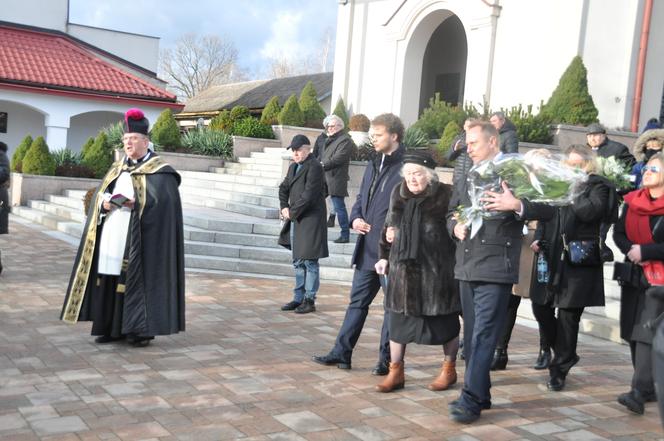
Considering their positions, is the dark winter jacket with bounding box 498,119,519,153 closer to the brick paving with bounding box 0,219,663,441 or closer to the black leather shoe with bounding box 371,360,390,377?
the brick paving with bounding box 0,219,663,441

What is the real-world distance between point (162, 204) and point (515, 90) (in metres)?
13.0

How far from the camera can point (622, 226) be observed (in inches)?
224

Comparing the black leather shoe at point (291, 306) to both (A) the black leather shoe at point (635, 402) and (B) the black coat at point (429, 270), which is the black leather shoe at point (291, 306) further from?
(A) the black leather shoe at point (635, 402)

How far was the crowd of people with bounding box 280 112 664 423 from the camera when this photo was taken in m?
4.89

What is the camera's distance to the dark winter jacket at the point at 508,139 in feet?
30.8

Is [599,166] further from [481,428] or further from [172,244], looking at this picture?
[172,244]

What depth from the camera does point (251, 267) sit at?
1088 cm

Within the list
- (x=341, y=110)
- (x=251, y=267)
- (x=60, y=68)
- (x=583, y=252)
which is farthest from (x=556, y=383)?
(x=60, y=68)

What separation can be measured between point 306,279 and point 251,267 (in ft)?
8.37

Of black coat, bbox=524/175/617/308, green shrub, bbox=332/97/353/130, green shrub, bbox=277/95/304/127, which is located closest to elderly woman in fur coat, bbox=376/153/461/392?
black coat, bbox=524/175/617/308

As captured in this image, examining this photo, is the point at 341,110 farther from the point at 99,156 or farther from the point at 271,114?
the point at 99,156

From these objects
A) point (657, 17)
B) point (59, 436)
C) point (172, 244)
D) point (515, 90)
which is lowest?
point (59, 436)

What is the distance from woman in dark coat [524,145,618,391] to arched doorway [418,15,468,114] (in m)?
16.6

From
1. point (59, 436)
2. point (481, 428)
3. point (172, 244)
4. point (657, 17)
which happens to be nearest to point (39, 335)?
point (172, 244)
